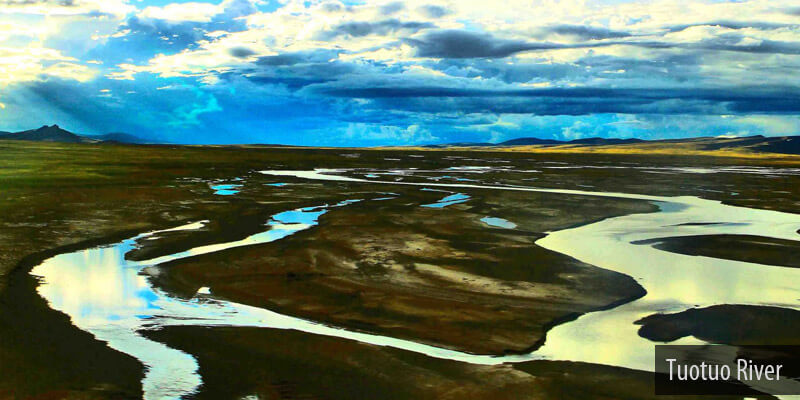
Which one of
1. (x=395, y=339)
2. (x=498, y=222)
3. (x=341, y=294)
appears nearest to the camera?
(x=395, y=339)

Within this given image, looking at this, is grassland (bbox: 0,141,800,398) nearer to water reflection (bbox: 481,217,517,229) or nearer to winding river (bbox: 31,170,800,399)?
winding river (bbox: 31,170,800,399)

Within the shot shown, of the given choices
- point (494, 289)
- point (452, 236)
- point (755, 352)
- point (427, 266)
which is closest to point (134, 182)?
Result: point (452, 236)

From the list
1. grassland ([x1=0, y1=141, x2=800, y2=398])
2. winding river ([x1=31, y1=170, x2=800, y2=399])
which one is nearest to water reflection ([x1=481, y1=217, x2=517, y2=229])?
grassland ([x1=0, y1=141, x2=800, y2=398])

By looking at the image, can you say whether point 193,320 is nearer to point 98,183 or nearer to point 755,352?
point 755,352

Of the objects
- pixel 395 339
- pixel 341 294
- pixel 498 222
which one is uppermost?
pixel 498 222

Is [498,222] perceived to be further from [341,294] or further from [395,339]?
[395,339]

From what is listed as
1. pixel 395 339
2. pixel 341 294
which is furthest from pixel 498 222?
pixel 395 339

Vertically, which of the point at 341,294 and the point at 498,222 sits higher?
the point at 498,222

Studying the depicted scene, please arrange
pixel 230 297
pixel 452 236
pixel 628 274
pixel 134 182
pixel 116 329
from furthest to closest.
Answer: pixel 134 182, pixel 452 236, pixel 628 274, pixel 230 297, pixel 116 329
